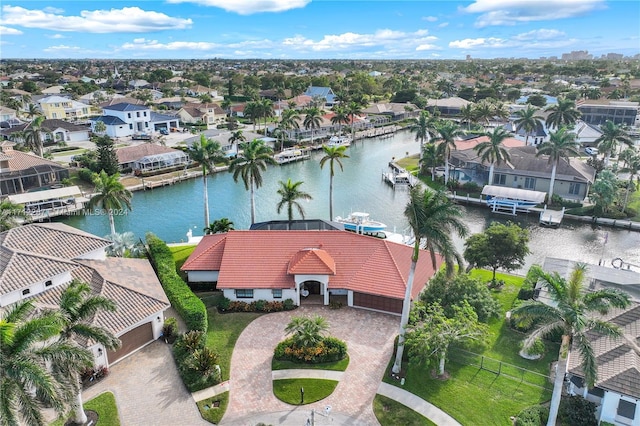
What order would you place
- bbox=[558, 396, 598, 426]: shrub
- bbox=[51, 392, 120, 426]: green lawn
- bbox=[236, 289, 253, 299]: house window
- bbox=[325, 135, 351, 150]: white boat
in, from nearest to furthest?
bbox=[558, 396, 598, 426]: shrub
bbox=[51, 392, 120, 426]: green lawn
bbox=[236, 289, 253, 299]: house window
bbox=[325, 135, 351, 150]: white boat

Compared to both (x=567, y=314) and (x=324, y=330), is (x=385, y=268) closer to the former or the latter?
(x=324, y=330)

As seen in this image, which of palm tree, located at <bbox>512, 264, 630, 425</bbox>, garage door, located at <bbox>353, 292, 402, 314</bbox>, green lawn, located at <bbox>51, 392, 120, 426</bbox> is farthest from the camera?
garage door, located at <bbox>353, 292, 402, 314</bbox>

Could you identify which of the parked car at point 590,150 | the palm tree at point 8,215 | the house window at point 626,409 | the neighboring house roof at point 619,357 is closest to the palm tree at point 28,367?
the palm tree at point 8,215

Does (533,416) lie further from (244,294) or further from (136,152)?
(136,152)

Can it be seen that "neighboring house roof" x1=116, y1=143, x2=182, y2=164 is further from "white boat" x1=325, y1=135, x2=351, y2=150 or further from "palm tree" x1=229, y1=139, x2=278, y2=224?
"palm tree" x1=229, y1=139, x2=278, y2=224

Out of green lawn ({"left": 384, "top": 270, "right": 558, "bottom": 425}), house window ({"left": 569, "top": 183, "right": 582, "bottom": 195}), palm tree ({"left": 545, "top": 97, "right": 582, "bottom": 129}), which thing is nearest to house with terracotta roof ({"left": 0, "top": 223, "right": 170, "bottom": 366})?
green lawn ({"left": 384, "top": 270, "right": 558, "bottom": 425})

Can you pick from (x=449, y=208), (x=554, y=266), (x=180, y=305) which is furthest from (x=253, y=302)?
(x=554, y=266)

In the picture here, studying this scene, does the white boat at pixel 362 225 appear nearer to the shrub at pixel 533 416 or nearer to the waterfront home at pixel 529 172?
the waterfront home at pixel 529 172
